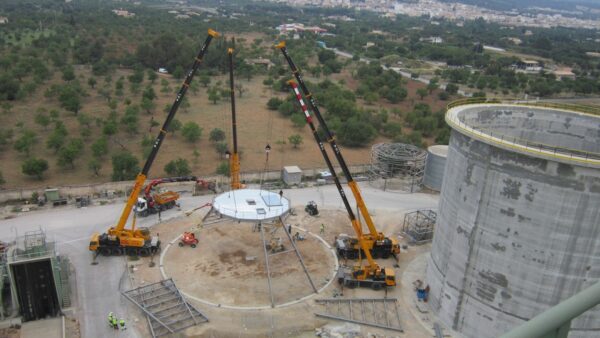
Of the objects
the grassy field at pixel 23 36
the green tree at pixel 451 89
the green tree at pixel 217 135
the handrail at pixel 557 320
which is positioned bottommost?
the green tree at pixel 217 135

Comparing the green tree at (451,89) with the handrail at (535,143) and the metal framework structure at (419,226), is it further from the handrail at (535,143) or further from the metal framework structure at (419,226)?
the handrail at (535,143)

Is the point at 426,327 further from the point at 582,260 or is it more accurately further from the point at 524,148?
the point at 524,148

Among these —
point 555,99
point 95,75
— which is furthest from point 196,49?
point 555,99

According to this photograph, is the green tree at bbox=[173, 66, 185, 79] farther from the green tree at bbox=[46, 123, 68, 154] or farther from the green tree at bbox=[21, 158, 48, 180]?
the green tree at bbox=[21, 158, 48, 180]

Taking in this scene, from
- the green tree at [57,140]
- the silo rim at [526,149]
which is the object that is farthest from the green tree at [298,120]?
the silo rim at [526,149]

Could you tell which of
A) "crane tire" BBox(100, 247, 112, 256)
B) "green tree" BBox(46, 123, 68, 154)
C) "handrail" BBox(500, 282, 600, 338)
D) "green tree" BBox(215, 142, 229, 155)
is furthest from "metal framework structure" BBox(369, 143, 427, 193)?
"handrail" BBox(500, 282, 600, 338)
